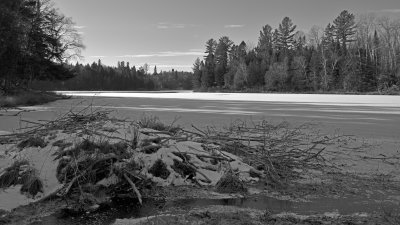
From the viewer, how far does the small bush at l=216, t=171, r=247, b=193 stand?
611 centimetres

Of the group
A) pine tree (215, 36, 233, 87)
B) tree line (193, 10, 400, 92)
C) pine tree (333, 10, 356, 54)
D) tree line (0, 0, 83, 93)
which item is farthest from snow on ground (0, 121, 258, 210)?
pine tree (215, 36, 233, 87)

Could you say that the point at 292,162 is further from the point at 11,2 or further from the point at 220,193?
the point at 11,2

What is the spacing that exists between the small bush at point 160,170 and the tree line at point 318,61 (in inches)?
2059

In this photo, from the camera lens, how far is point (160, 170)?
659 cm

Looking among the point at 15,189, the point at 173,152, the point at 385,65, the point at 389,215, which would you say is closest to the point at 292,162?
the point at 173,152

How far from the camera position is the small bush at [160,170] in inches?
257

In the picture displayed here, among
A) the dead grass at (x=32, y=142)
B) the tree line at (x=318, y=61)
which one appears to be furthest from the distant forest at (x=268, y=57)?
the dead grass at (x=32, y=142)

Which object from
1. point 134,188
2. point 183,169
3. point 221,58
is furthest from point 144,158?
point 221,58

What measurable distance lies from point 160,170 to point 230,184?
50.1 inches

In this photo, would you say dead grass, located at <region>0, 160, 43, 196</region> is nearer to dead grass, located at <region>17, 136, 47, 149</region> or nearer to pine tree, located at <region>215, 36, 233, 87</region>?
dead grass, located at <region>17, 136, 47, 149</region>

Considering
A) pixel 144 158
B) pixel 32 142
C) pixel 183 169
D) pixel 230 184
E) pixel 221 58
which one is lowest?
pixel 230 184

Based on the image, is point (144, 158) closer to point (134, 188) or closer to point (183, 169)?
point (183, 169)

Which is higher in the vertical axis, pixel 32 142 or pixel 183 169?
pixel 32 142

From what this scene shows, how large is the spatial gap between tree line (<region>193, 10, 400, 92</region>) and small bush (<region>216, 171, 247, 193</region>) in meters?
52.0
